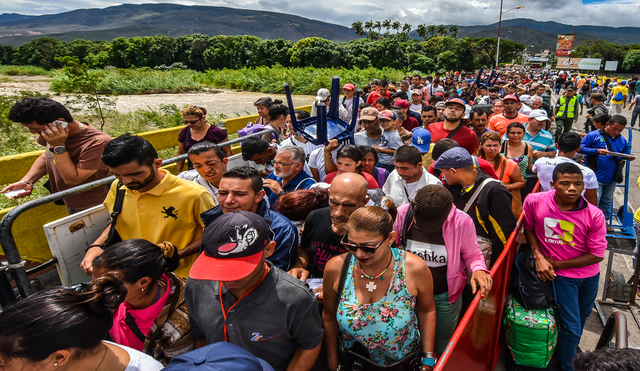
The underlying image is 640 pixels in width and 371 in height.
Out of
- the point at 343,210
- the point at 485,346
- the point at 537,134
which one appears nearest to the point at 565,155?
the point at 537,134

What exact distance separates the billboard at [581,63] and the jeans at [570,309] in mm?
87622

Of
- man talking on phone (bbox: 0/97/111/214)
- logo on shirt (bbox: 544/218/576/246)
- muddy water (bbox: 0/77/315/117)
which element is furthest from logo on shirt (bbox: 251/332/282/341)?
muddy water (bbox: 0/77/315/117)

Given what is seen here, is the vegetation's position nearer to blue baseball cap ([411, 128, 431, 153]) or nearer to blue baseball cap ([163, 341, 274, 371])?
blue baseball cap ([411, 128, 431, 153])

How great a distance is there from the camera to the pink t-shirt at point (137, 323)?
6.30 ft

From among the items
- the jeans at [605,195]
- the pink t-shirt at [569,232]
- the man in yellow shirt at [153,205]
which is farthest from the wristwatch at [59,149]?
the jeans at [605,195]

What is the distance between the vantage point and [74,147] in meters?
3.12

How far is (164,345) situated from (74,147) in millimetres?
2162

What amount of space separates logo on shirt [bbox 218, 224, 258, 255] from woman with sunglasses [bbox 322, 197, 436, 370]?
1.78 feet

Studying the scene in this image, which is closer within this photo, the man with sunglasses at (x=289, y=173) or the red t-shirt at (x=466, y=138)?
the man with sunglasses at (x=289, y=173)

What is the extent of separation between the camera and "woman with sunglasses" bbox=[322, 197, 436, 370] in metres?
1.98

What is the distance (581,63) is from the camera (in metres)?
73.9

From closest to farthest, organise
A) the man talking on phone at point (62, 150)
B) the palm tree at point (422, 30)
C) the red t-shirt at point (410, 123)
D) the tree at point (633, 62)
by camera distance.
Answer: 1. the man talking on phone at point (62, 150)
2. the red t-shirt at point (410, 123)
3. the tree at point (633, 62)
4. the palm tree at point (422, 30)

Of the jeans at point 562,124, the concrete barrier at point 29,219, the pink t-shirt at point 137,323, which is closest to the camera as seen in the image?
the pink t-shirt at point 137,323

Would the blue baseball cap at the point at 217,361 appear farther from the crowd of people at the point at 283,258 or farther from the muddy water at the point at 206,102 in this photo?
the muddy water at the point at 206,102
